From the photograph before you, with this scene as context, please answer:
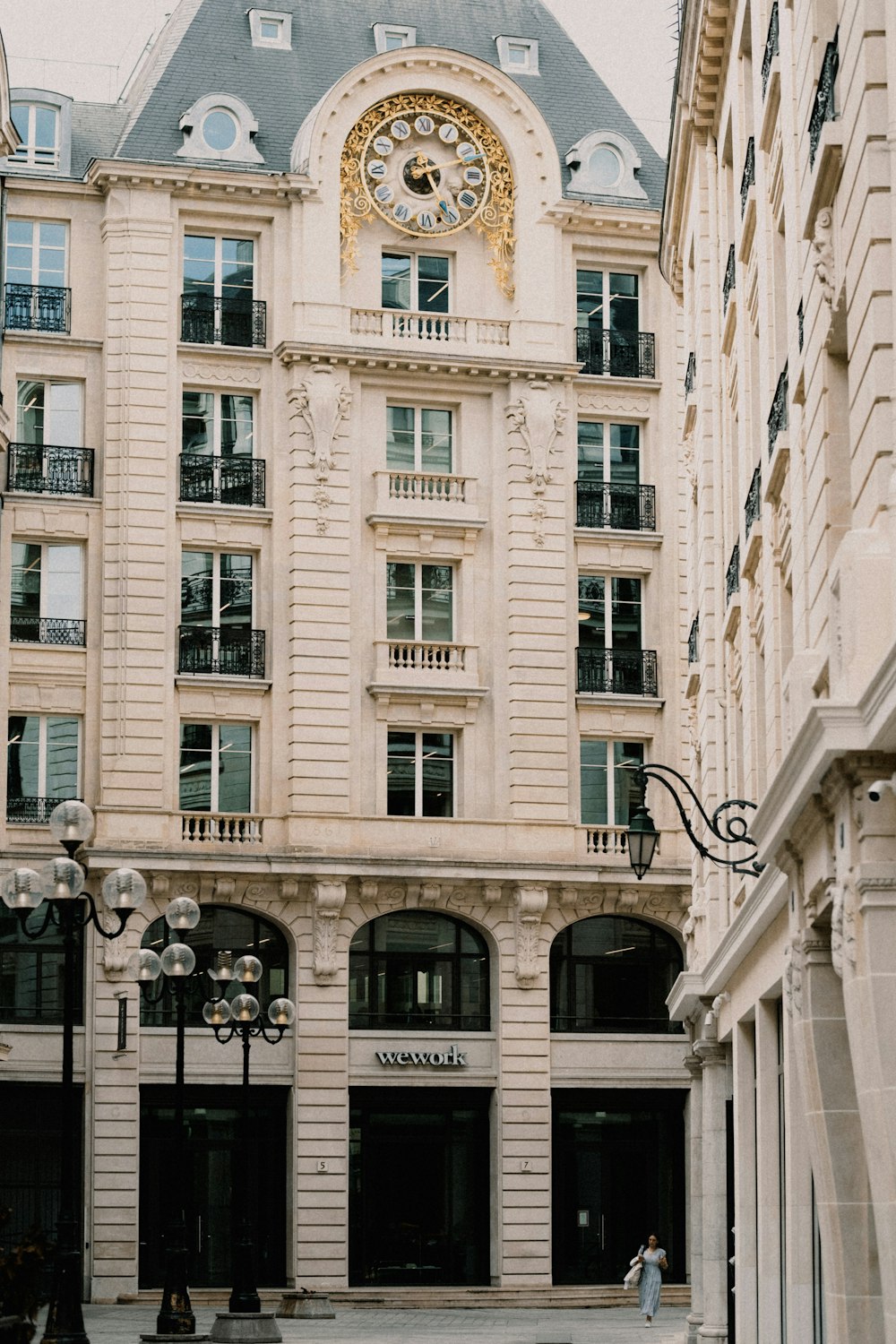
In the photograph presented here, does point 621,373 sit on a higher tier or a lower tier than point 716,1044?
higher

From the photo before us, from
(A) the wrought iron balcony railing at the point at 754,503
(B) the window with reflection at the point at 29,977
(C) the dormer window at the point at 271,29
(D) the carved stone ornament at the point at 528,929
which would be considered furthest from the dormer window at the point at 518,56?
(A) the wrought iron balcony railing at the point at 754,503

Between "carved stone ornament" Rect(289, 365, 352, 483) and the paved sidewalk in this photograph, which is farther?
"carved stone ornament" Rect(289, 365, 352, 483)

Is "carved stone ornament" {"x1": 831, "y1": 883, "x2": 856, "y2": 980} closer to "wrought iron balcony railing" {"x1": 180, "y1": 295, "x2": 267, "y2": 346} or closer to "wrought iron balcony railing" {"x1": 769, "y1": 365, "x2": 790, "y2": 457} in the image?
"wrought iron balcony railing" {"x1": 769, "y1": 365, "x2": 790, "y2": 457}

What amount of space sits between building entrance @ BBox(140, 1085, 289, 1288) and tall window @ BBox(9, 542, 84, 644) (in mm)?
9197

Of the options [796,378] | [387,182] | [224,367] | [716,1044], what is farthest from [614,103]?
[796,378]

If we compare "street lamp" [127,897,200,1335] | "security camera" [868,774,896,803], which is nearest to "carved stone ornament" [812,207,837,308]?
"security camera" [868,774,896,803]

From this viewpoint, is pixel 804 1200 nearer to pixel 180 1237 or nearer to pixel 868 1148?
pixel 868 1148

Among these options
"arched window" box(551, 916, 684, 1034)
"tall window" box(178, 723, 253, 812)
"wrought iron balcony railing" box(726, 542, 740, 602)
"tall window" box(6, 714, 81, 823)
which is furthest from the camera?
"arched window" box(551, 916, 684, 1034)

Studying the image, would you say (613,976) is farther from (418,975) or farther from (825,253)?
(825,253)

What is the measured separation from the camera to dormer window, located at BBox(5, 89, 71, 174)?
159ft

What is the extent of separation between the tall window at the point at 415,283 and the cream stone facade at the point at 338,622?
12 cm

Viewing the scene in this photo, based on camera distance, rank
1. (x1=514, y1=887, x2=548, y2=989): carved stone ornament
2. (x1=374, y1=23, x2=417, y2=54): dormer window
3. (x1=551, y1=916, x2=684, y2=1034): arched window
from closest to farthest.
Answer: (x1=514, y1=887, x2=548, y2=989): carved stone ornament, (x1=551, y1=916, x2=684, y2=1034): arched window, (x1=374, y1=23, x2=417, y2=54): dormer window

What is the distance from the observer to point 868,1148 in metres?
13.8

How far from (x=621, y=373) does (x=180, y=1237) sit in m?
24.6
